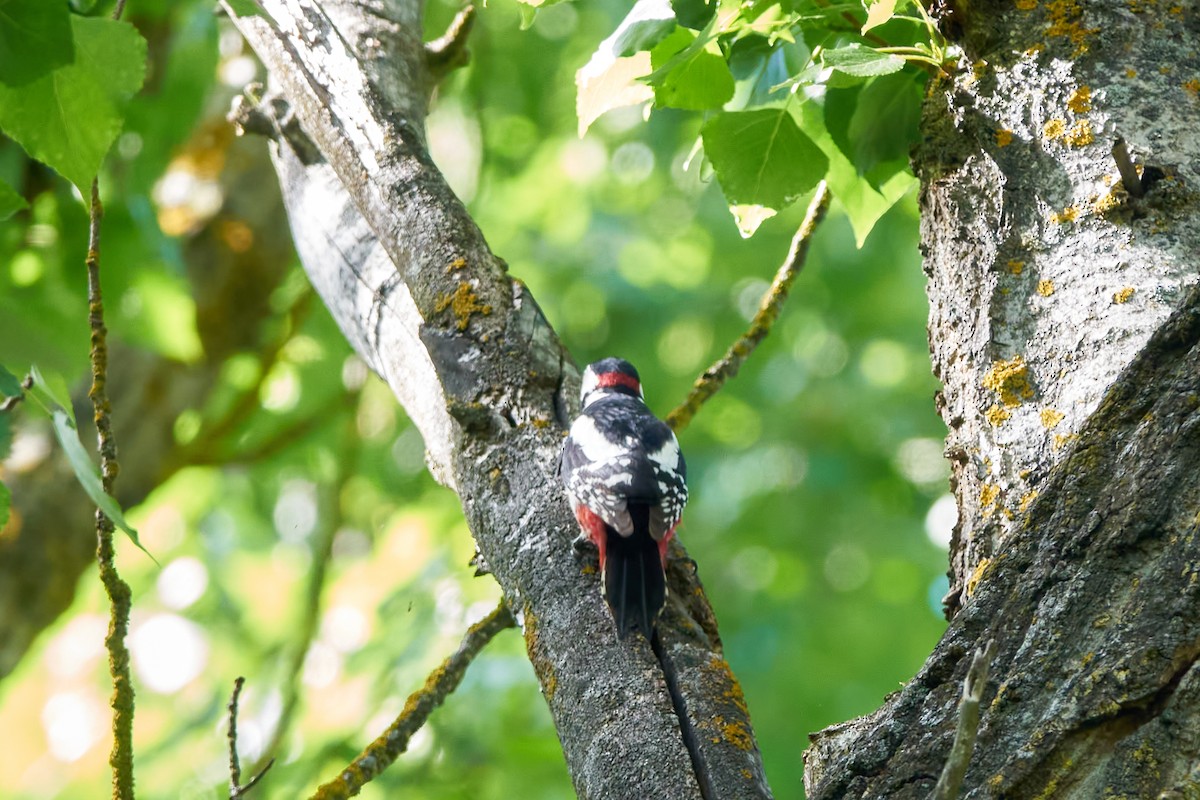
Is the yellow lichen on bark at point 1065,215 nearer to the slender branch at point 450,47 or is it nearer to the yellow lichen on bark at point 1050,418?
the yellow lichen on bark at point 1050,418

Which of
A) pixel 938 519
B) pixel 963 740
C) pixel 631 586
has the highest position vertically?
pixel 938 519

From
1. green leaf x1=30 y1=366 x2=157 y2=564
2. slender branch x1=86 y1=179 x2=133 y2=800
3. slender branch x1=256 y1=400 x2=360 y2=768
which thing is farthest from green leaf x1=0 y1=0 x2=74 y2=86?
slender branch x1=256 y1=400 x2=360 y2=768

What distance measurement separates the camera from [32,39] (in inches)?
58.9

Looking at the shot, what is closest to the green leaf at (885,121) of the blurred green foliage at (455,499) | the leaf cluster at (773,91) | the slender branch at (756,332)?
the leaf cluster at (773,91)

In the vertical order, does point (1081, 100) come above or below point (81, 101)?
above

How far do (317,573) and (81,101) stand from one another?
164 inches

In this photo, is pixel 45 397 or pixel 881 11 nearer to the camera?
pixel 45 397

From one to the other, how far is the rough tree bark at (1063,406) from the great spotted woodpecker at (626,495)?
39cm

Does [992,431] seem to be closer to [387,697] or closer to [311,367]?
[387,697]

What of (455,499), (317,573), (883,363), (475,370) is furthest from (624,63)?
(883,363)

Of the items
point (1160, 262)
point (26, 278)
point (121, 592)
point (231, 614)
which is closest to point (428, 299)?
point (121, 592)

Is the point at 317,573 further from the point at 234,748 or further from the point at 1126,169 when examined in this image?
the point at 1126,169

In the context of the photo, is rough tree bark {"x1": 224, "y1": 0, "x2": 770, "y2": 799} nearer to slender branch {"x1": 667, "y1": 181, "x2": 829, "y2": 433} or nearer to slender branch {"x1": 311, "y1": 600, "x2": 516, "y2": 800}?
slender branch {"x1": 311, "y1": 600, "x2": 516, "y2": 800}

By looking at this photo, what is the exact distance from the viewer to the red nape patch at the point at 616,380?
11.8 ft
